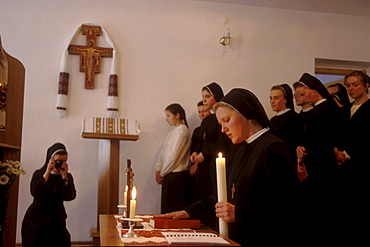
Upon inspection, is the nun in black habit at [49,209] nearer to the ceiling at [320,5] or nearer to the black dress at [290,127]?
the black dress at [290,127]

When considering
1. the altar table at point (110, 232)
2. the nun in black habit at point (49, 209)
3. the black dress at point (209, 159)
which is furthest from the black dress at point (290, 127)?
the altar table at point (110, 232)

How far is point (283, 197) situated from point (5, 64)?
289 centimetres

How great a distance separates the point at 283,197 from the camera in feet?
7.73

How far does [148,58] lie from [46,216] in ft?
10.0

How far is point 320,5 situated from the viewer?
7.39m

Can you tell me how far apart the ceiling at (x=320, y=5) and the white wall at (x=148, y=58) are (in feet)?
0.35

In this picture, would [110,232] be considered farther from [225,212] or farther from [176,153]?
[176,153]

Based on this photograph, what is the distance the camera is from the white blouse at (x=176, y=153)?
239 inches

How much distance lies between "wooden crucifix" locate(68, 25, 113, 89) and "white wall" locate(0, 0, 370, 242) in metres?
0.12

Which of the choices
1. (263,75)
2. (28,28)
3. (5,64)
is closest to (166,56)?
(263,75)

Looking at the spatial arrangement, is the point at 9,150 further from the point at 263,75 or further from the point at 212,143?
the point at 263,75

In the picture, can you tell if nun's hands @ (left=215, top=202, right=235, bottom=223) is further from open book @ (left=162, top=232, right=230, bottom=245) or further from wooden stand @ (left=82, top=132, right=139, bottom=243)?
wooden stand @ (left=82, top=132, right=139, bottom=243)

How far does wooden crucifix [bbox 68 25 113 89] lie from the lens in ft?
21.8

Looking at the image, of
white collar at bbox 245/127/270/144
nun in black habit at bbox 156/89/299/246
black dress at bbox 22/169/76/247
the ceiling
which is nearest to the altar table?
nun in black habit at bbox 156/89/299/246
